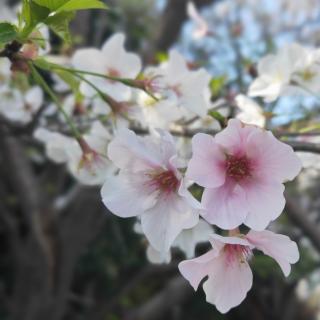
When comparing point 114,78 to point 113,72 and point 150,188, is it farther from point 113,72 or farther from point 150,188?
point 113,72

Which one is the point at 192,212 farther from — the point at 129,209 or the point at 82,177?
the point at 82,177

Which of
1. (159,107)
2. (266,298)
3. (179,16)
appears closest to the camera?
(159,107)

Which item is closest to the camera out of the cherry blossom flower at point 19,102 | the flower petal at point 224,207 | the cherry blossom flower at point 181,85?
the flower petal at point 224,207

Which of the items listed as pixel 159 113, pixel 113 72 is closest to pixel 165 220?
pixel 159 113

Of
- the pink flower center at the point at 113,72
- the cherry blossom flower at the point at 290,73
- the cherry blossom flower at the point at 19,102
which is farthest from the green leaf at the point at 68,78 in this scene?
the cherry blossom flower at the point at 19,102

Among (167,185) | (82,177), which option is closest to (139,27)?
(82,177)

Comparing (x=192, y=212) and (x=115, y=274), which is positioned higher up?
(x=192, y=212)

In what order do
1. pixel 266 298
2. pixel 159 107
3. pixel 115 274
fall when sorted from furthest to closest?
pixel 115 274
pixel 266 298
pixel 159 107

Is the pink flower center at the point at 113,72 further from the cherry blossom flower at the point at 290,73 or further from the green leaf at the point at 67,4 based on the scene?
the green leaf at the point at 67,4
